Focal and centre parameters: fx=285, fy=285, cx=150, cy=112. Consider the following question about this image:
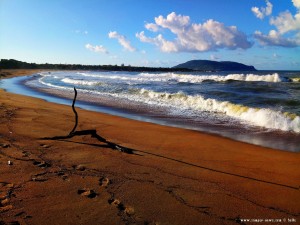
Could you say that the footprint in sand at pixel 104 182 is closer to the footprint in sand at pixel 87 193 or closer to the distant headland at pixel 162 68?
the footprint in sand at pixel 87 193

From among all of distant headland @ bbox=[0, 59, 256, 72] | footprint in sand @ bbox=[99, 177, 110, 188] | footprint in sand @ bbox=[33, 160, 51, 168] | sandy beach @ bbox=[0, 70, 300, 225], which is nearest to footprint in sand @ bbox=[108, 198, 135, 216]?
sandy beach @ bbox=[0, 70, 300, 225]

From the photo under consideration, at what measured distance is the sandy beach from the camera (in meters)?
3.50

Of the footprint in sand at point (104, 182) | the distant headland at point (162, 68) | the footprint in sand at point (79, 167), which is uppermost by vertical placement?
the distant headland at point (162, 68)

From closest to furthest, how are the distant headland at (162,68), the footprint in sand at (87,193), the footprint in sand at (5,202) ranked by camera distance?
the footprint in sand at (5,202) → the footprint in sand at (87,193) → the distant headland at (162,68)

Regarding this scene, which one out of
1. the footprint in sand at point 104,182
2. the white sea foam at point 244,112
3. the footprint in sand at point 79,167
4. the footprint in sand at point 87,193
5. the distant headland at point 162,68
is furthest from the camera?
the distant headland at point 162,68

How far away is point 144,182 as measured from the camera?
441cm

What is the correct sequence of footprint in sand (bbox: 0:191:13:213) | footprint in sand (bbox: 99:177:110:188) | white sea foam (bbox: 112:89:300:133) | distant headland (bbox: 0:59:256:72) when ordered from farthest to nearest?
distant headland (bbox: 0:59:256:72) → white sea foam (bbox: 112:89:300:133) → footprint in sand (bbox: 99:177:110:188) → footprint in sand (bbox: 0:191:13:213)

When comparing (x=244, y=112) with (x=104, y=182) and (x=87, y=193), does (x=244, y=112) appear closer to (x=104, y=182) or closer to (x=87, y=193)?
(x=104, y=182)

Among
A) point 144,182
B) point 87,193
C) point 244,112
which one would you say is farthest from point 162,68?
point 87,193

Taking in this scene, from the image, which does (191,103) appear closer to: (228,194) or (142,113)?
(142,113)

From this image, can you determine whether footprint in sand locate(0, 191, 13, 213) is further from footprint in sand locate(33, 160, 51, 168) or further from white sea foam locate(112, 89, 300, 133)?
white sea foam locate(112, 89, 300, 133)

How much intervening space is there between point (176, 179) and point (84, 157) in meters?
1.90

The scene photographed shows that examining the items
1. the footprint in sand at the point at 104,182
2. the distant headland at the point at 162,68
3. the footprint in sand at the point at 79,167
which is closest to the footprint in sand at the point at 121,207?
the footprint in sand at the point at 104,182

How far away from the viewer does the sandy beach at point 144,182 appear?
350cm
